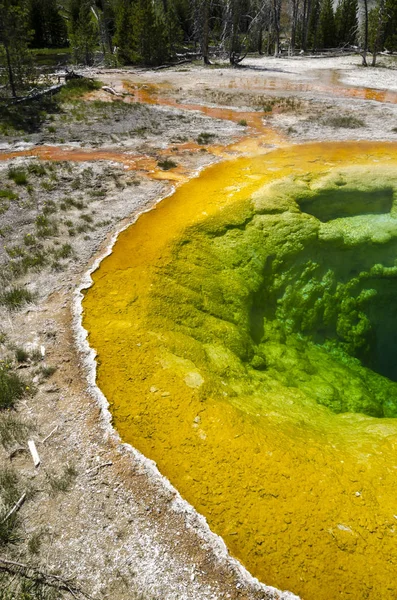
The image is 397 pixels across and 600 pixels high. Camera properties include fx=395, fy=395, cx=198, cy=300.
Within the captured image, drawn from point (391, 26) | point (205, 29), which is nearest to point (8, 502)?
point (205, 29)

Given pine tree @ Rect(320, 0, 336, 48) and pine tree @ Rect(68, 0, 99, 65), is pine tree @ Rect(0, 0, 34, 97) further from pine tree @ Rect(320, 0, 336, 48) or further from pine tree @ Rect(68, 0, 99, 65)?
pine tree @ Rect(320, 0, 336, 48)

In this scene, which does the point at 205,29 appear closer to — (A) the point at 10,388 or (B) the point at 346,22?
(B) the point at 346,22

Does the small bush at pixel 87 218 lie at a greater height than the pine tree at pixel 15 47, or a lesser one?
lesser

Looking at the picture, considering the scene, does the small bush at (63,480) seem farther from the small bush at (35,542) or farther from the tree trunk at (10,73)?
the tree trunk at (10,73)

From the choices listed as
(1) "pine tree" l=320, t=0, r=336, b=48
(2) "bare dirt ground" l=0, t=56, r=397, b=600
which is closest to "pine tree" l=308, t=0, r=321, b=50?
(1) "pine tree" l=320, t=0, r=336, b=48

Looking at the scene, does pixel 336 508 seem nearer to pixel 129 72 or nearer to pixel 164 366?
pixel 164 366

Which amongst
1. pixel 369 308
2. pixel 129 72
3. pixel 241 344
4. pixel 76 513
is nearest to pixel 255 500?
pixel 76 513

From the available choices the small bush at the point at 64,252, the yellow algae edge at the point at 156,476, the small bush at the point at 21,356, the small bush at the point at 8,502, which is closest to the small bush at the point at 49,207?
the small bush at the point at 64,252
